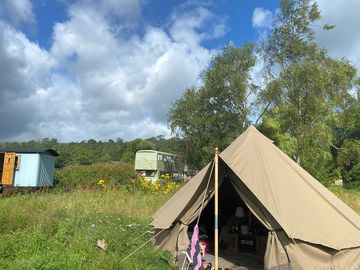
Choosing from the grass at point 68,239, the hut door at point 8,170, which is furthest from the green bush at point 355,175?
the grass at point 68,239

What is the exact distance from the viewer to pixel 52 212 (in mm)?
7402

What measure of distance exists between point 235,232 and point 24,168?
539 inches

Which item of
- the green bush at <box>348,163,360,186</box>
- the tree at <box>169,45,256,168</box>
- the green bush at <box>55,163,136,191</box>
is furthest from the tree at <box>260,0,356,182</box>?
the green bush at <box>348,163,360,186</box>

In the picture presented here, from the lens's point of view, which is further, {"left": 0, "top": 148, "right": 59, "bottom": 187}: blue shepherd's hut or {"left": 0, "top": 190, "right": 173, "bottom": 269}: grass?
{"left": 0, "top": 148, "right": 59, "bottom": 187}: blue shepherd's hut

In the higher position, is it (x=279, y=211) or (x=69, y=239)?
(x=279, y=211)

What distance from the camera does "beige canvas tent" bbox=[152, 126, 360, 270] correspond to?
18.8ft

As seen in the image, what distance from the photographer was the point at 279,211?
596cm

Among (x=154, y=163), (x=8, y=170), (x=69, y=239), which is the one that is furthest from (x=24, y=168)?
(x=154, y=163)

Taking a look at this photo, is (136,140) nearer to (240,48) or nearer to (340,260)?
(240,48)

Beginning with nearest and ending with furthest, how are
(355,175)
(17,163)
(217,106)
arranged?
(17,163)
(217,106)
(355,175)

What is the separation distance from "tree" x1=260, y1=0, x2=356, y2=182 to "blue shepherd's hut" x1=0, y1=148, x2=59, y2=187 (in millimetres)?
11473

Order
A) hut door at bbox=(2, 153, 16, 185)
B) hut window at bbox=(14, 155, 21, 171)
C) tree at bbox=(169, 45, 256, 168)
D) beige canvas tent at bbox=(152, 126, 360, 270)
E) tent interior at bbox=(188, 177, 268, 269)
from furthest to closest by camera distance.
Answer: tree at bbox=(169, 45, 256, 168)
hut window at bbox=(14, 155, 21, 171)
hut door at bbox=(2, 153, 16, 185)
tent interior at bbox=(188, 177, 268, 269)
beige canvas tent at bbox=(152, 126, 360, 270)

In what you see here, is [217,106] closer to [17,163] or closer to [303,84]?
[303,84]

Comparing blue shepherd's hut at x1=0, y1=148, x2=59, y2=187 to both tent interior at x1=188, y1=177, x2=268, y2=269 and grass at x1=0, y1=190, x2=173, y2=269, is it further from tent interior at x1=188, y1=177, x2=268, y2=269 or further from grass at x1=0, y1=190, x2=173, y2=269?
tent interior at x1=188, y1=177, x2=268, y2=269
